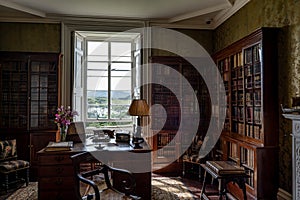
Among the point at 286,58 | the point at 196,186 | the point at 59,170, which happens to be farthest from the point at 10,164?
the point at 286,58

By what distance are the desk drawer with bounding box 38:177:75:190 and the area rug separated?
69cm

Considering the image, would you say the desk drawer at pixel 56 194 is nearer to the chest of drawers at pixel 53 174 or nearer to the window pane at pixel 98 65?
the chest of drawers at pixel 53 174

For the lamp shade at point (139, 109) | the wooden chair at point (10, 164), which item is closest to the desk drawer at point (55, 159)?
the lamp shade at point (139, 109)

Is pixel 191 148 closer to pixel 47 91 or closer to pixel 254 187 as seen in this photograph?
pixel 254 187

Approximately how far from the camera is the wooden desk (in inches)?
126

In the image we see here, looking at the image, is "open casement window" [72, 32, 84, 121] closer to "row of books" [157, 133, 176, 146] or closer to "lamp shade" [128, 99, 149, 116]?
"row of books" [157, 133, 176, 146]

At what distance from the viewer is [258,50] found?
329 cm

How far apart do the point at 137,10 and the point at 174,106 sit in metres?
1.90

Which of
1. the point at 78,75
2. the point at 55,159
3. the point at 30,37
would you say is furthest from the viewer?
the point at 78,75

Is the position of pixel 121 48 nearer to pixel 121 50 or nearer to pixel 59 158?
pixel 121 50

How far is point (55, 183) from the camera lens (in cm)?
323

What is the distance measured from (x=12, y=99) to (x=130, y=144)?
2521 mm

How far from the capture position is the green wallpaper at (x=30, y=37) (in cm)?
496

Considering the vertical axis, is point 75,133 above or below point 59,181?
above
